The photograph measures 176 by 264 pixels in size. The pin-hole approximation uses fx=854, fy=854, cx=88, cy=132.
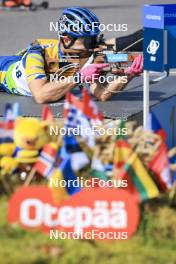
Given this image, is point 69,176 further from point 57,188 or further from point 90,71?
point 90,71

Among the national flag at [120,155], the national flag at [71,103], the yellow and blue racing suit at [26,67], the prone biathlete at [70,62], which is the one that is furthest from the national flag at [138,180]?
the yellow and blue racing suit at [26,67]

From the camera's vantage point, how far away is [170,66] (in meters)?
4.09

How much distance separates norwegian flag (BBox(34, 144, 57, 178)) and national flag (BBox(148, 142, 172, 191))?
1.31 ft

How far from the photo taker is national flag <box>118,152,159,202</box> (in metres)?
3.37

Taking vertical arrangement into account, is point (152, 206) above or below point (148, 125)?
below

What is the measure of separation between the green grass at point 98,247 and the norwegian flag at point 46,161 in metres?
0.21

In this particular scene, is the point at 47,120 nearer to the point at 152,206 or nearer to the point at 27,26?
the point at 152,206

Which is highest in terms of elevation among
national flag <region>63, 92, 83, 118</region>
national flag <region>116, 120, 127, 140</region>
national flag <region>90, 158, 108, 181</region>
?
national flag <region>63, 92, 83, 118</region>

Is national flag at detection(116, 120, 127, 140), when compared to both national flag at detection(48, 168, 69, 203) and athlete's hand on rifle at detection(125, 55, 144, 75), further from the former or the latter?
athlete's hand on rifle at detection(125, 55, 144, 75)

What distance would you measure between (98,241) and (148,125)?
623 millimetres

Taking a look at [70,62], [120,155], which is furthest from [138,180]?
[70,62]

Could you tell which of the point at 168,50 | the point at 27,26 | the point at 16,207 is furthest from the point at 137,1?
the point at 16,207

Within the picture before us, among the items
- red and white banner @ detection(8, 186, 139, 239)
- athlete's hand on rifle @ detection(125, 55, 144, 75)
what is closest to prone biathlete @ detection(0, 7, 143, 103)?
athlete's hand on rifle @ detection(125, 55, 144, 75)

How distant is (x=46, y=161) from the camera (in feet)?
11.2
